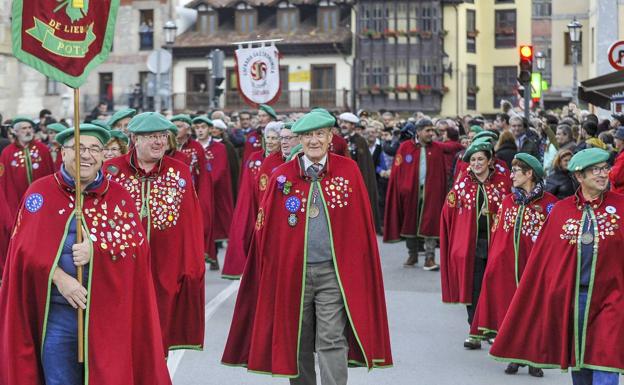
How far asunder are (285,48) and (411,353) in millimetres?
51413

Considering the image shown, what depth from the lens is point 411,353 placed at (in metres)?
11.7

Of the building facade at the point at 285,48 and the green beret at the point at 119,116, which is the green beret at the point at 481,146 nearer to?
the green beret at the point at 119,116

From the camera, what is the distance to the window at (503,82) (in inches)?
2594

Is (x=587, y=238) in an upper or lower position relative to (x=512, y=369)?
upper

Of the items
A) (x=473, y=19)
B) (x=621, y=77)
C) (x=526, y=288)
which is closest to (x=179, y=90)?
(x=473, y=19)

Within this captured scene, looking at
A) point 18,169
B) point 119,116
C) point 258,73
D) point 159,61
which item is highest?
point 159,61

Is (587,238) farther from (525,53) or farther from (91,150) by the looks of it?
(525,53)

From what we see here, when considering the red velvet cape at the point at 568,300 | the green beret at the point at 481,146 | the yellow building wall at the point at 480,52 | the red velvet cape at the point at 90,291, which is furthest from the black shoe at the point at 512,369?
the yellow building wall at the point at 480,52

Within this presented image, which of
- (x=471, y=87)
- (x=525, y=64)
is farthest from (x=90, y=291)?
(x=471, y=87)

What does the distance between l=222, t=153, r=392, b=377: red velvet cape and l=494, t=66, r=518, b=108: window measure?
5791cm

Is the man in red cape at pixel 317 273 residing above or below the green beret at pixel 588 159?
below

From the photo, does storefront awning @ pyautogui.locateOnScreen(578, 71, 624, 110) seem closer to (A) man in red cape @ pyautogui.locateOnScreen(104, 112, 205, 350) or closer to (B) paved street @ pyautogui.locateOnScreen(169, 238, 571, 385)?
(B) paved street @ pyautogui.locateOnScreen(169, 238, 571, 385)

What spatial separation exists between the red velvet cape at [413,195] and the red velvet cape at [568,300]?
8667mm

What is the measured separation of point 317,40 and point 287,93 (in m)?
2.76
